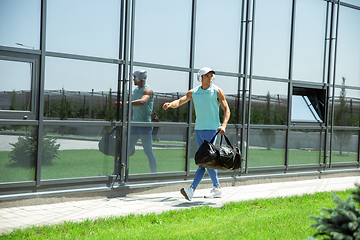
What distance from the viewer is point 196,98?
6180 mm

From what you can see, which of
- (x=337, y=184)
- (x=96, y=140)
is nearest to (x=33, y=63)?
(x=96, y=140)

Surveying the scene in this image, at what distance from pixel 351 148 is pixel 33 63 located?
7.77 m

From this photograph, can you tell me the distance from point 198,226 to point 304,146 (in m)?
5.22

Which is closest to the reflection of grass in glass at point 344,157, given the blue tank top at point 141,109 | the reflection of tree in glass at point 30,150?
the blue tank top at point 141,109

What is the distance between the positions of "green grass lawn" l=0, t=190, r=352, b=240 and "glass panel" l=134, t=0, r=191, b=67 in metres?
2.76

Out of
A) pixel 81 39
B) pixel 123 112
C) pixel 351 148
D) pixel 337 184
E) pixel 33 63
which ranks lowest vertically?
pixel 337 184

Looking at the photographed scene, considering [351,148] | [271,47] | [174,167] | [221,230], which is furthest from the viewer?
[351,148]

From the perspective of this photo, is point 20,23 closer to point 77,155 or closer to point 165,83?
point 77,155

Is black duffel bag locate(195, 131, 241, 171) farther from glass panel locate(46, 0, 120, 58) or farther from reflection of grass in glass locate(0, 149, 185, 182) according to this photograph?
glass panel locate(46, 0, 120, 58)

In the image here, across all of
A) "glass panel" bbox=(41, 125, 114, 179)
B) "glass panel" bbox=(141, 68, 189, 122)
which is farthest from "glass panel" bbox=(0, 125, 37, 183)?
"glass panel" bbox=(141, 68, 189, 122)

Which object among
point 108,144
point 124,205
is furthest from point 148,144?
point 124,205

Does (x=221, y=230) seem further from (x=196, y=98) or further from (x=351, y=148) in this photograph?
(x=351, y=148)

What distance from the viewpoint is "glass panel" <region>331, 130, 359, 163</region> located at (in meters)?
9.64

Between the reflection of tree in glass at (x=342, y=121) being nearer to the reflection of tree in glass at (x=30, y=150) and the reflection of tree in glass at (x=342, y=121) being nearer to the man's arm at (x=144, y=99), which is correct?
the man's arm at (x=144, y=99)
